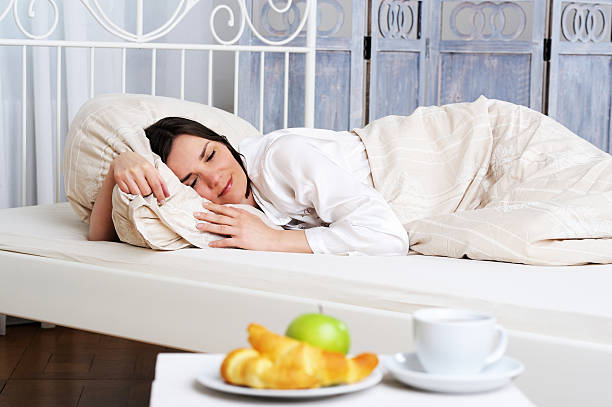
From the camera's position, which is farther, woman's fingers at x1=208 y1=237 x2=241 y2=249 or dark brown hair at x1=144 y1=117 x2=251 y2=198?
dark brown hair at x1=144 y1=117 x2=251 y2=198

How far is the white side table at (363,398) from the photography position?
751mm

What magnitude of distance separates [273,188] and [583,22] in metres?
2.01

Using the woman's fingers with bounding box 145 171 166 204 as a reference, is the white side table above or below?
below

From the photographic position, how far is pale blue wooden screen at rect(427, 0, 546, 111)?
3.15 metres

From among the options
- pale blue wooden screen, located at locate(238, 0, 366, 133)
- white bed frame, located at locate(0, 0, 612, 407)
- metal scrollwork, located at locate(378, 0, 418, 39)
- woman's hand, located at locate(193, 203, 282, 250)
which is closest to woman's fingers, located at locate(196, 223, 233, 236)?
woman's hand, located at locate(193, 203, 282, 250)

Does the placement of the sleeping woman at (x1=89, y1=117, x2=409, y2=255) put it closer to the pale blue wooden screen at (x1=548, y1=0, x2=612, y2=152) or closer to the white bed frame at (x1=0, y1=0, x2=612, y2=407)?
the white bed frame at (x1=0, y1=0, x2=612, y2=407)

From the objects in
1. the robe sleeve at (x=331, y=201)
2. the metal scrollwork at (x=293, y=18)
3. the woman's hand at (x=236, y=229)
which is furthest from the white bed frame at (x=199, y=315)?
the metal scrollwork at (x=293, y=18)

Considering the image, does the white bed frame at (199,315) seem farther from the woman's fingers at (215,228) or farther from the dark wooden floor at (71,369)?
the dark wooden floor at (71,369)

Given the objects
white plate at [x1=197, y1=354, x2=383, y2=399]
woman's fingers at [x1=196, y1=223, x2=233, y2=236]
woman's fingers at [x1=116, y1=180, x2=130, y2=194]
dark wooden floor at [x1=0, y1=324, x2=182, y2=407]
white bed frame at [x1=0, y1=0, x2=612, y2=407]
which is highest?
woman's fingers at [x1=116, y1=180, x2=130, y2=194]

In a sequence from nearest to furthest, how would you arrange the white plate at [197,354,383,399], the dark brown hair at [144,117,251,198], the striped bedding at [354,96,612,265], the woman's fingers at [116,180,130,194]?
the white plate at [197,354,383,399], the striped bedding at [354,96,612,265], the woman's fingers at [116,180,130,194], the dark brown hair at [144,117,251,198]

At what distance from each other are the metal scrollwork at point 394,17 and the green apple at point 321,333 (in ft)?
8.17

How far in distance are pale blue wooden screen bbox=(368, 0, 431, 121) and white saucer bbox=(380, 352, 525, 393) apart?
2.38 metres

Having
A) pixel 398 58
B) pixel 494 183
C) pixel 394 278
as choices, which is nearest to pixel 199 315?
pixel 394 278

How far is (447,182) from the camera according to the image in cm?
184
